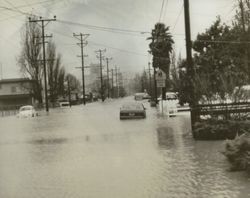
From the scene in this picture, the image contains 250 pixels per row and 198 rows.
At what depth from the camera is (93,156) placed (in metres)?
17.2

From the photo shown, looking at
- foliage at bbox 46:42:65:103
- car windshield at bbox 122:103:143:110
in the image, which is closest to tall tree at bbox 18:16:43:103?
foliage at bbox 46:42:65:103

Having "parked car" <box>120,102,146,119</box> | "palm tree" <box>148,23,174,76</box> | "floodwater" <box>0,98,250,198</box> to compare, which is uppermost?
"palm tree" <box>148,23,174,76</box>

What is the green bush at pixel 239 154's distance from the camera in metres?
12.4

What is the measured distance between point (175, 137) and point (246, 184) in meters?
12.2

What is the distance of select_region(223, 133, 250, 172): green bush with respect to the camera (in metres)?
12.4

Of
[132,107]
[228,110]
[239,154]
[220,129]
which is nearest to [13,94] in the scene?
[132,107]

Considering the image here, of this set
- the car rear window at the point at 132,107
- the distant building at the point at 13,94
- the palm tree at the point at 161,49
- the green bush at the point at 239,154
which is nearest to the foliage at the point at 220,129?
the green bush at the point at 239,154

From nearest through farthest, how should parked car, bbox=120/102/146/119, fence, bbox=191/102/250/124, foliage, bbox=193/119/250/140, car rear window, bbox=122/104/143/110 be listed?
1. foliage, bbox=193/119/250/140
2. fence, bbox=191/102/250/124
3. parked car, bbox=120/102/146/119
4. car rear window, bbox=122/104/143/110

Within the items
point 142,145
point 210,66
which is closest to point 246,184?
point 142,145

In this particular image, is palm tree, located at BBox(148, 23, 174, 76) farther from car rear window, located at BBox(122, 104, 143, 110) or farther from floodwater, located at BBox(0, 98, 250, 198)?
floodwater, located at BBox(0, 98, 250, 198)

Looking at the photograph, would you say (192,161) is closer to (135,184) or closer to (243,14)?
(135,184)

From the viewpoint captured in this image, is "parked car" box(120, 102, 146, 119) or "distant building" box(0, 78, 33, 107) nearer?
"parked car" box(120, 102, 146, 119)

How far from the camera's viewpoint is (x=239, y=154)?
12.8 meters

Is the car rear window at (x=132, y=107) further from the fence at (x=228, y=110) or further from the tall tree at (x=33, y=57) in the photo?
the tall tree at (x=33, y=57)
